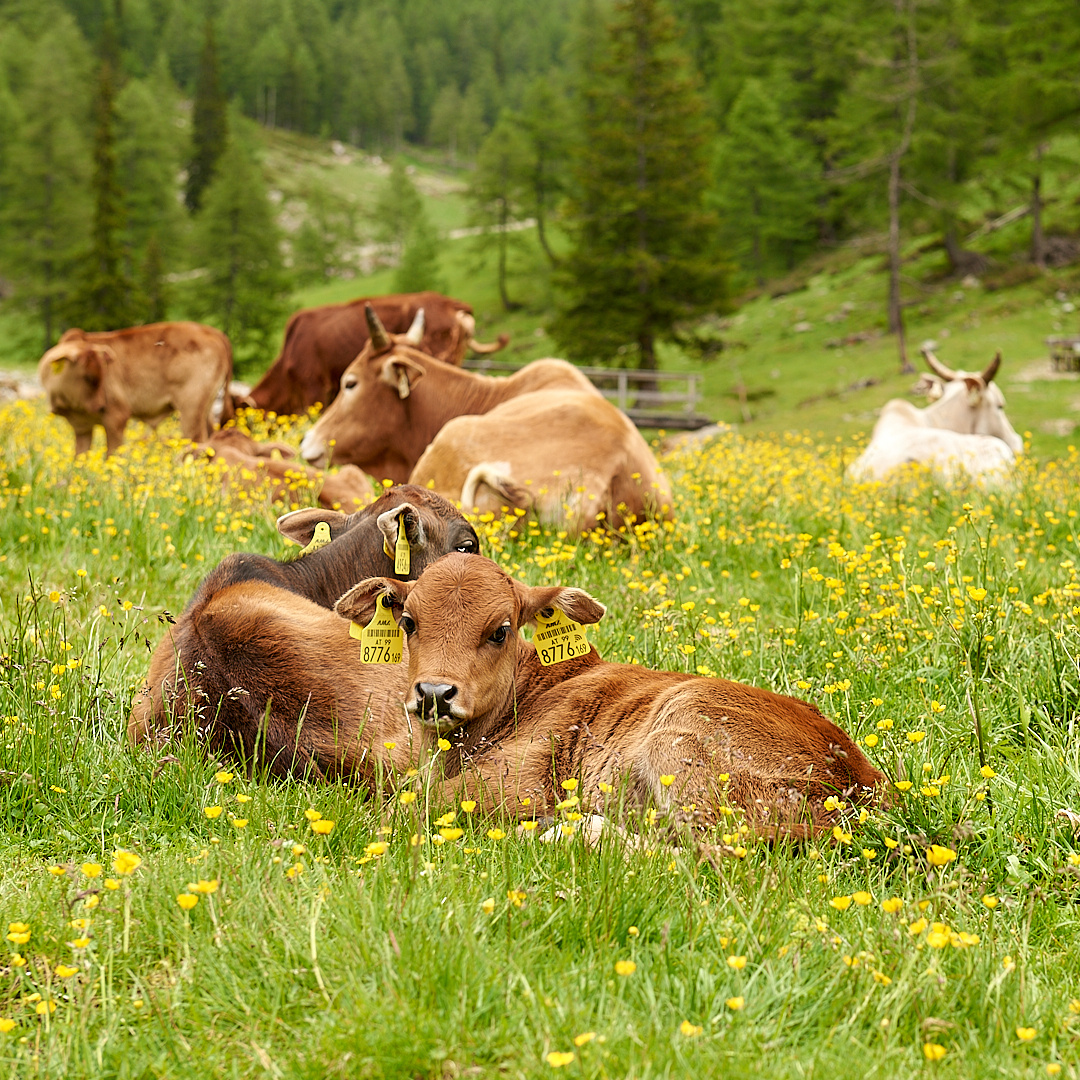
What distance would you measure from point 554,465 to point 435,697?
4.69m

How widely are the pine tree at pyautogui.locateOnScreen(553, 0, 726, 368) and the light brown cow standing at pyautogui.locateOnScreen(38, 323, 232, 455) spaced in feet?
70.3

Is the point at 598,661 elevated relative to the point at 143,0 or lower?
lower

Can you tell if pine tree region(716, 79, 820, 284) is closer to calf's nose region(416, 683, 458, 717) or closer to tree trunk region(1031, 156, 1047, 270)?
tree trunk region(1031, 156, 1047, 270)

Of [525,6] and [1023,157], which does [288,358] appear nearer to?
[1023,157]

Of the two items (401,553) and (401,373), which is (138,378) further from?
(401,553)

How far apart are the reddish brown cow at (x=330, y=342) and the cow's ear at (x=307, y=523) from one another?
456 inches

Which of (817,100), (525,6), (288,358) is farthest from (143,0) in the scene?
(288,358)

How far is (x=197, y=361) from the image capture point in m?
15.2

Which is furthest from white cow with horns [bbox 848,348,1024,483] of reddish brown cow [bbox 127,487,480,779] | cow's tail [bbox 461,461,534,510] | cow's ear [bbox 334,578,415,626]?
reddish brown cow [bbox 127,487,480,779]

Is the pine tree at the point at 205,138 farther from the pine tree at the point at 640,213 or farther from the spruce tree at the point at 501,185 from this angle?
the pine tree at the point at 640,213

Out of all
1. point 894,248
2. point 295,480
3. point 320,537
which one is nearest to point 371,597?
point 320,537

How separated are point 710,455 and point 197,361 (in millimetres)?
7821

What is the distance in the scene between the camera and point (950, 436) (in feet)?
41.4

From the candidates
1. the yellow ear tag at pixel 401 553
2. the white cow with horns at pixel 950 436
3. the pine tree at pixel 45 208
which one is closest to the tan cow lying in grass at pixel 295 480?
the yellow ear tag at pixel 401 553
